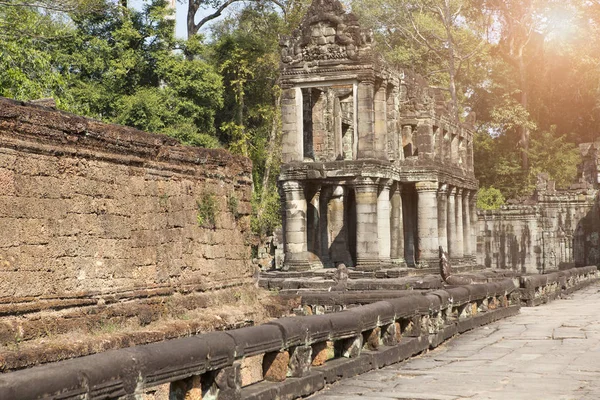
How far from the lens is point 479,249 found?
47719 mm

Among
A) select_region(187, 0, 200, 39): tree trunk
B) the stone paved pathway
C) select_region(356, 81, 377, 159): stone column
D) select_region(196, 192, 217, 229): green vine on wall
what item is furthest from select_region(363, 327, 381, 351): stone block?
select_region(187, 0, 200, 39): tree trunk

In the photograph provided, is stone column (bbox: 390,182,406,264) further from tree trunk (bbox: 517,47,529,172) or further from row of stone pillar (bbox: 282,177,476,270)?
tree trunk (bbox: 517,47,529,172)

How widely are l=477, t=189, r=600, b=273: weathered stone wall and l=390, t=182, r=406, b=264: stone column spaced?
13601 mm

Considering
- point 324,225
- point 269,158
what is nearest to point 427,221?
point 324,225

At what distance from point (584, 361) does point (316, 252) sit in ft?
71.7

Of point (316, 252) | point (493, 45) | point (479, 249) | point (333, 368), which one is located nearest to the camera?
point (333, 368)

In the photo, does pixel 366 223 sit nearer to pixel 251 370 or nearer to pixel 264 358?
pixel 251 370

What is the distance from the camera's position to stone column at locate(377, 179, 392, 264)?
3041 centimetres

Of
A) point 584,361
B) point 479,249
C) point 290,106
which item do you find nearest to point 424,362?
point 584,361

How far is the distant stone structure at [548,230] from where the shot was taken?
4656 centimetres

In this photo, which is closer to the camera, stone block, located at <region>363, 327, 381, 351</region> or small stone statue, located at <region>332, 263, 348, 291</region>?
stone block, located at <region>363, 327, 381, 351</region>

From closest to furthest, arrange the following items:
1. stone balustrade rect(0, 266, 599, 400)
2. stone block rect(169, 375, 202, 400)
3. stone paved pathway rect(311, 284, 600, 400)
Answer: stone balustrade rect(0, 266, 599, 400) < stone block rect(169, 375, 202, 400) < stone paved pathway rect(311, 284, 600, 400)

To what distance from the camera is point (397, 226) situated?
34.2 metres

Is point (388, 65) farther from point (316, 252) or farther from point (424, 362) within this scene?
point (424, 362)
